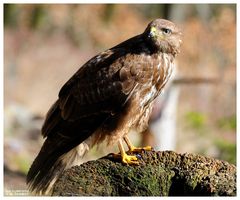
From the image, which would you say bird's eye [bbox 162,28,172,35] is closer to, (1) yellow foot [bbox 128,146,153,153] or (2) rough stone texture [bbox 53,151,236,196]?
(1) yellow foot [bbox 128,146,153,153]

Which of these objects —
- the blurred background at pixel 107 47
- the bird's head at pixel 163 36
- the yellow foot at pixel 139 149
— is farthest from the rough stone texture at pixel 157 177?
the blurred background at pixel 107 47

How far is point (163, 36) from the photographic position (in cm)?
607

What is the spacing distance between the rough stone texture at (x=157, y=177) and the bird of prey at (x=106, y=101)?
424mm

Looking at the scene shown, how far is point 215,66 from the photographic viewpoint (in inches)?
742

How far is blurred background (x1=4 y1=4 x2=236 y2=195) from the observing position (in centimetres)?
1148

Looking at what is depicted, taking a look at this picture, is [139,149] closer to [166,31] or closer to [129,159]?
[129,159]

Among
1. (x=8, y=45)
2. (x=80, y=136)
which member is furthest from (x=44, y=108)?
(x=80, y=136)

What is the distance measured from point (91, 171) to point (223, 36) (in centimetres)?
1290

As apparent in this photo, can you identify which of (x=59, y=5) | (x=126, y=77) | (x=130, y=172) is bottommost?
(x=130, y=172)

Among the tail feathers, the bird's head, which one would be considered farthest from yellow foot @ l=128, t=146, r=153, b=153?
the bird's head

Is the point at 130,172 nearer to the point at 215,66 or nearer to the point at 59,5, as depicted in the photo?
the point at 215,66

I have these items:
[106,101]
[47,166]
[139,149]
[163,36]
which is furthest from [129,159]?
[163,36]

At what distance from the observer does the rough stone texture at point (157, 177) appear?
16.8ft

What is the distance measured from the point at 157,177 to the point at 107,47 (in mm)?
15124
